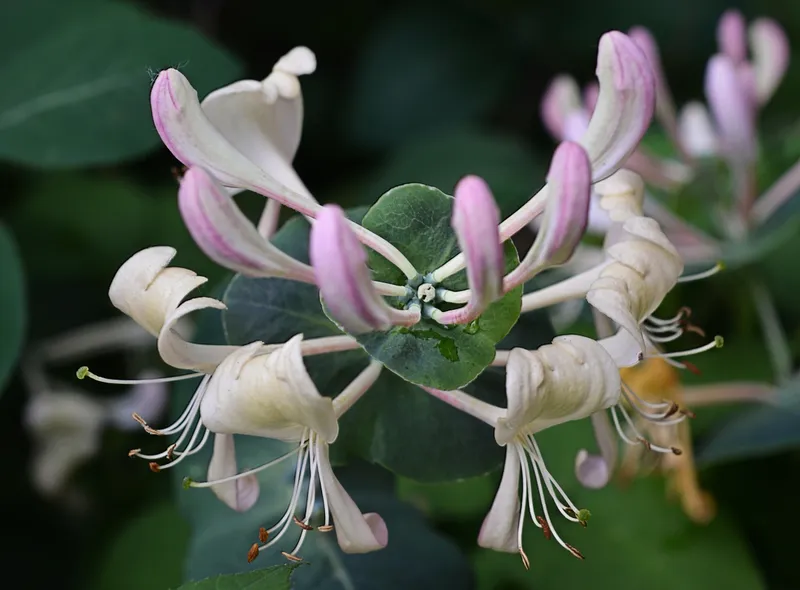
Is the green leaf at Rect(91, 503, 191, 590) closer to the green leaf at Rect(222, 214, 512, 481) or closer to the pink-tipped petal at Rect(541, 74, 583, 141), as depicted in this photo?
the green leaf at Rect(222, 214, 512, 481)

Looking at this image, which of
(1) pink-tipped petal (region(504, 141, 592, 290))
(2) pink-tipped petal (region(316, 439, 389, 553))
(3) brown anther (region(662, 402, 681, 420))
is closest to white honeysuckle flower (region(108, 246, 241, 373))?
(2) pink-tipped petal (region(316, 439, 389, 553))

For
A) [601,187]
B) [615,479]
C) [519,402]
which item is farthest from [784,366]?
[519,402]

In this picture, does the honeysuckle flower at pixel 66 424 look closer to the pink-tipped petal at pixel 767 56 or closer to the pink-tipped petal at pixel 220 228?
the pink-tipped petal at pixel 220 228

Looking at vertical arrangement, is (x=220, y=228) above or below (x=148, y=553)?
above

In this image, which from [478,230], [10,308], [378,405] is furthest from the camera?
[10,308]

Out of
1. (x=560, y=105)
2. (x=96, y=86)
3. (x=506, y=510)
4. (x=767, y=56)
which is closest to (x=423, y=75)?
(x=560, y=105)

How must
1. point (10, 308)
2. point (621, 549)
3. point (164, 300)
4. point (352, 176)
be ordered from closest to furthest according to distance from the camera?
point (164, 300)
point (10, 308)
point (621, 549)
point (352, 176)

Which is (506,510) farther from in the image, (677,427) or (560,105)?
(560,105)
